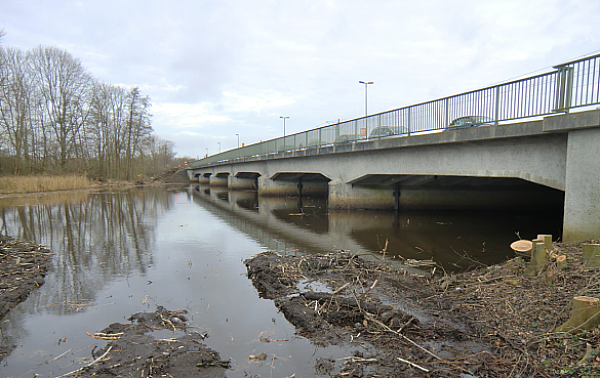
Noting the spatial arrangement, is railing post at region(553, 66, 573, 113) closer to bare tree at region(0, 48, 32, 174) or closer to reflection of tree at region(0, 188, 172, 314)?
reflection of tree at region(0, 188, 172, 314)

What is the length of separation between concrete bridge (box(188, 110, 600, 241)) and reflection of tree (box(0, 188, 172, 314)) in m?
9.79

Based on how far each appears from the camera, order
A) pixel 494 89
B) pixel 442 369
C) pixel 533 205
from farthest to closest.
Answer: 1. pixel 533 205
2. pixel 494 89
3. pixel 442 369

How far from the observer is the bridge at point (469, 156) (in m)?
8.18

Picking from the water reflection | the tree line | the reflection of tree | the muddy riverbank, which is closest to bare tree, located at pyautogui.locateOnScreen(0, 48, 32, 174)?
the tree line

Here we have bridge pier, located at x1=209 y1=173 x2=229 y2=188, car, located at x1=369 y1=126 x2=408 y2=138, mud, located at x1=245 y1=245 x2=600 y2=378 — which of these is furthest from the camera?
bridge pier, located at x1=209 y1=173 x2=229 y2=188

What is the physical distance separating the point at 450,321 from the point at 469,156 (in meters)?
8.68

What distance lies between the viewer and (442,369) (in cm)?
383

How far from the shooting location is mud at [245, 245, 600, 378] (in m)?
3.78

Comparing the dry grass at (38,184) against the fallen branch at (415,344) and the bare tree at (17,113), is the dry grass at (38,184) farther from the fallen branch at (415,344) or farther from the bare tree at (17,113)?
the fallen branch at (415,344)

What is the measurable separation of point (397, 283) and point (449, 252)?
421 cm

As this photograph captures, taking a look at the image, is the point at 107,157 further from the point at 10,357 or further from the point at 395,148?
the point at 10,357

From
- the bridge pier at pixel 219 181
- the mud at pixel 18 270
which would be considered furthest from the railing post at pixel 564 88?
the bridge pier at pixel 219 181

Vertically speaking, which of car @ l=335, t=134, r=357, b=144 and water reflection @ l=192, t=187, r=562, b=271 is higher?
car @ l=335, t=134, r=357, b=144

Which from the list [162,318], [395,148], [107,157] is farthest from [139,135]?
[162,318]
